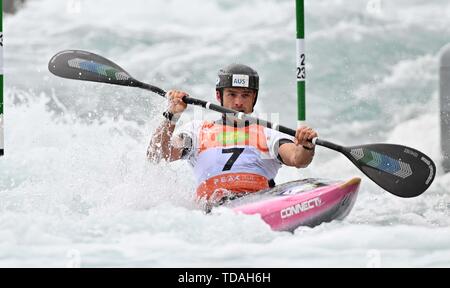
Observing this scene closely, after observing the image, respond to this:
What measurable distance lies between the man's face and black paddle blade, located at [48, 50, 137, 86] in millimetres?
708

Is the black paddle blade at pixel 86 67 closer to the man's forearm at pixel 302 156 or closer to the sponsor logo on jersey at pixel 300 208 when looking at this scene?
the man's forearm at pixel 302 156

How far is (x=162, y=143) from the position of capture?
4.49 metres

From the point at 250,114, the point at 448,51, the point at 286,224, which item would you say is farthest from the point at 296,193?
the point at 448,51

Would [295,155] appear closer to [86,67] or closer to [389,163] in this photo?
[389,163]

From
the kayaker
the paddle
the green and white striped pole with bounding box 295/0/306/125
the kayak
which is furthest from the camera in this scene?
the green and white striped pole with bounding box 295/0/306/125

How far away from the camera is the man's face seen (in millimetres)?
4531

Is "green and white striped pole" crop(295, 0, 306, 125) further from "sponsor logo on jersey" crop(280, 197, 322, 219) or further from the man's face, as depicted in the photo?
"sponsor logo on jersey" crop(280, 197, 322, 219)

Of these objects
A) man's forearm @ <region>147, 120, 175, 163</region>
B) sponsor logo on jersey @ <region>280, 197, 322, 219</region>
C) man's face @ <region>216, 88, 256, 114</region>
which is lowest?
sponsor logo on jersey @ <region>280, 197, 322, 219</region>

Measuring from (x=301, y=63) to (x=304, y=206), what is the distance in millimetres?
1055

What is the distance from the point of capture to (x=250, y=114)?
4547 mm

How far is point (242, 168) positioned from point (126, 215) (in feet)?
2.09

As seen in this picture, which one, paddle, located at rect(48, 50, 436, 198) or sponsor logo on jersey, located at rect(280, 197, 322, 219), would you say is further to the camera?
paddle, located at rect(48, 50, 436, 198)

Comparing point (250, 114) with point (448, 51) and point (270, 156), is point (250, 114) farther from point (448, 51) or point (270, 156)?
point (448, 51)

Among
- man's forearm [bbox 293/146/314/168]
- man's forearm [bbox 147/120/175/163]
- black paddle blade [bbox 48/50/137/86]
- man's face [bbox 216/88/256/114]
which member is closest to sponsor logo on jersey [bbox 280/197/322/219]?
man's forearm [bbox 293/146/314/168]
